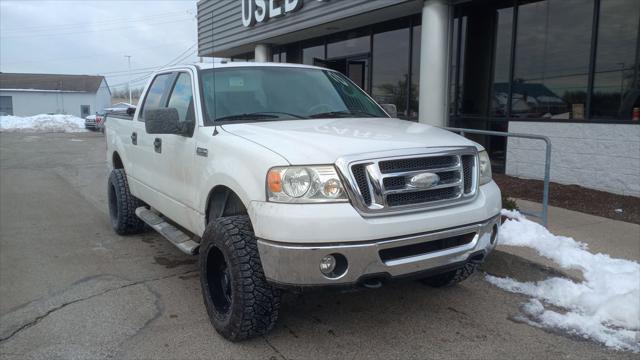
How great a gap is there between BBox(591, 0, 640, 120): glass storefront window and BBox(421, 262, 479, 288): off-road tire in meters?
5.04

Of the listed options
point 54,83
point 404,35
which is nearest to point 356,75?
point 404,35

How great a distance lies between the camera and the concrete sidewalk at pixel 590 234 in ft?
16.2

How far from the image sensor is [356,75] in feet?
44.3

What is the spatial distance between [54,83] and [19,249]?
62642 mm

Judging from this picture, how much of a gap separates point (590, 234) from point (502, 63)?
4.90 meters

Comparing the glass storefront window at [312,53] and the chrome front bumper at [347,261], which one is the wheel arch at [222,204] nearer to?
the chrome front bumper at [347,261]

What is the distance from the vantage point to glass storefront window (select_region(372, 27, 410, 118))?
11.9 metres

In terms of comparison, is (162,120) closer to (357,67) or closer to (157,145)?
(157,145)

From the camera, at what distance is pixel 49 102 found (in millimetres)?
57031

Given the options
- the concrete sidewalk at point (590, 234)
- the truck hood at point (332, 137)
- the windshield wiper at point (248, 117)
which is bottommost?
the concrete sidewalk at point (590, 234)

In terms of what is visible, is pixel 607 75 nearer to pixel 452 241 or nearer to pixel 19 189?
pixel 452 241

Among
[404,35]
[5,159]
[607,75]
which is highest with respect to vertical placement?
[404,35]

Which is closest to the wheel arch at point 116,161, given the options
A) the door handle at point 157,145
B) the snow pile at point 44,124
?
the door handle at point 157,145

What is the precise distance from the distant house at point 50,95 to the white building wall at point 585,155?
5804 cm
